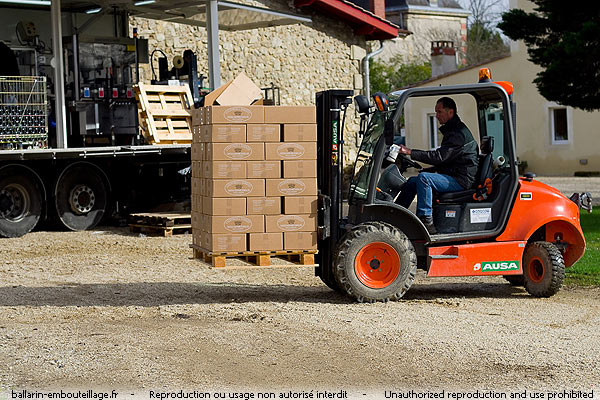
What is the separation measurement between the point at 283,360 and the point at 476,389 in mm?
1506

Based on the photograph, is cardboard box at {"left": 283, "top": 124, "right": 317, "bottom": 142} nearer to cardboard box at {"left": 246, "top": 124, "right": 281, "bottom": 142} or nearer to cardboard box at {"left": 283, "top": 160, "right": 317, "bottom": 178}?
cardboard box at {"left": 246, "top": 124, "right": 281, "bottom": 142}

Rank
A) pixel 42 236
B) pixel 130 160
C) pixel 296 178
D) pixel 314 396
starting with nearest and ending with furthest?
pixel 314 396 → pixel 296 178 → pixel 42 236 → pixel 130 160

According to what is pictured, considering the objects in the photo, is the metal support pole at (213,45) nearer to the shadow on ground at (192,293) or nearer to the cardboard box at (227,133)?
the shadow on ground at (192,293)

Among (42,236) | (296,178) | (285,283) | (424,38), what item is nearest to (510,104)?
(296,178)

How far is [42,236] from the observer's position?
17.0 metres

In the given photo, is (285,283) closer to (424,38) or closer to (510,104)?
(510,104)

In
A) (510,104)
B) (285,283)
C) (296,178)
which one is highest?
(510,104)

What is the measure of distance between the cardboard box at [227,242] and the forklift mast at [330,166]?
2.56ft

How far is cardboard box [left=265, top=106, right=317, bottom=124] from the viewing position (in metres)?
9.47

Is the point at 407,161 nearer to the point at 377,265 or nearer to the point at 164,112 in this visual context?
the point at 377,265

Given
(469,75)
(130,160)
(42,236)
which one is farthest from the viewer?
(469,75)

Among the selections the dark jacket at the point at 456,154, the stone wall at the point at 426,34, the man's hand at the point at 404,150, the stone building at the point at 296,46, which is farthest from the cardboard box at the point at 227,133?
the stone wall at the point at 426,34

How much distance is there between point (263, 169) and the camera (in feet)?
31.1

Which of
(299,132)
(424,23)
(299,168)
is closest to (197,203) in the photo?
(299,168)
